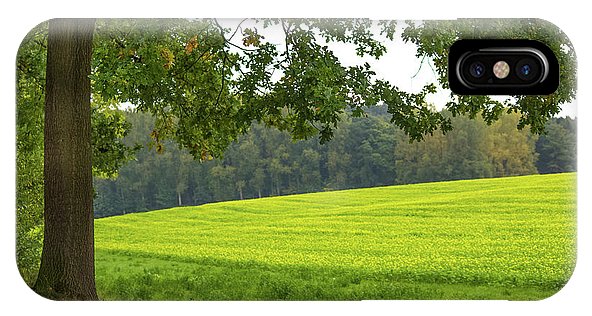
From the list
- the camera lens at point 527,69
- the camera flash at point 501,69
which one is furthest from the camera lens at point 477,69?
the camera lens at point 527,69

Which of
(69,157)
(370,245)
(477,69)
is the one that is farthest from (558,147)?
(69,157)

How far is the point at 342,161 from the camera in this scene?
484 centimetres

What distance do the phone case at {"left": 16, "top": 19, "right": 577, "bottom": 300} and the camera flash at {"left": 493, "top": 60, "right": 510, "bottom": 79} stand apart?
0.50 feet

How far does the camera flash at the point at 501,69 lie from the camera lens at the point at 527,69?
2.6 inches

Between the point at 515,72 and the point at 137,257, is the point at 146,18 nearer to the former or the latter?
the point at 137,257

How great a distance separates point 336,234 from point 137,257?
1236 mm

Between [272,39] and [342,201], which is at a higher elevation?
[272,39]

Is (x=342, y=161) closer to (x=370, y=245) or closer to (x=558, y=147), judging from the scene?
(x=370, y=245)

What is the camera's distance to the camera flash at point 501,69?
481 cm

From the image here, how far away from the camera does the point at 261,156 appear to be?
4871 millimetres

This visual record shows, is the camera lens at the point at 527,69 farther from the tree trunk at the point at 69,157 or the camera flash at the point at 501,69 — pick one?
the tree trunk at the point at 69,157

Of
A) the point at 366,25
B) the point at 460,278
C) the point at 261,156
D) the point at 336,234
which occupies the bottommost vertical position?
the point at 460,278

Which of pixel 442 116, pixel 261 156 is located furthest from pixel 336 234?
pixel 442 116

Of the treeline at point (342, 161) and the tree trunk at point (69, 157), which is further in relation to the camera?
the tree trunk at point (69, 157)
